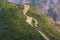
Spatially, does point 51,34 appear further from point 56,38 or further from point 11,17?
point 11,17

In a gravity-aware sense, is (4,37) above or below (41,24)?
above

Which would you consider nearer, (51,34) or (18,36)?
(18,36)

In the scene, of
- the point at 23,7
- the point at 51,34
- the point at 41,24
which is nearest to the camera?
the point at 51,34

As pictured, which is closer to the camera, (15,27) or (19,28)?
(15,27)

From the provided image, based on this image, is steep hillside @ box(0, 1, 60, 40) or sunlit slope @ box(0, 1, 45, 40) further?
steep hillside @ box(0, 1, 60, 40)

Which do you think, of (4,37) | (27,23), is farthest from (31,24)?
(4,37)

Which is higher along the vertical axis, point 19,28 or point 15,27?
point 15,27

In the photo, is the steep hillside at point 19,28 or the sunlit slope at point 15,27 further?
the steep hillside at point 19,28

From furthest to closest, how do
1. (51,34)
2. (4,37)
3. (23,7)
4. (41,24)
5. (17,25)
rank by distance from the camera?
(23,7) → (41,24) → (51,34) → (17,25) → (4,37)
